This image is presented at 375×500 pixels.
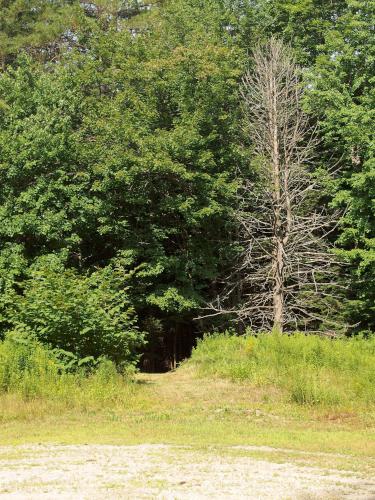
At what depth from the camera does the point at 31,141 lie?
2270 centimetres

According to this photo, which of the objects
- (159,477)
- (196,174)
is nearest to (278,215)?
(196,174)

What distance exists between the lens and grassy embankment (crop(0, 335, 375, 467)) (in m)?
10.2

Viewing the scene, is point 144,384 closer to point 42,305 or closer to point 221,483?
point 42,305

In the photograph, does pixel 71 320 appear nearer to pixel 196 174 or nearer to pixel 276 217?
pixel 196 174

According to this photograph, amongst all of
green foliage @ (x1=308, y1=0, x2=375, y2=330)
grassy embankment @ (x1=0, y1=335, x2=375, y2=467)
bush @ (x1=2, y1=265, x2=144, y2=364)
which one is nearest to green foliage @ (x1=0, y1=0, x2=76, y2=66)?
green foliage @ (x1=308, y1=0, x2=375, y2=330)

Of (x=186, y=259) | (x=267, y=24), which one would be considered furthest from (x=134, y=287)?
(x=267, y=24)

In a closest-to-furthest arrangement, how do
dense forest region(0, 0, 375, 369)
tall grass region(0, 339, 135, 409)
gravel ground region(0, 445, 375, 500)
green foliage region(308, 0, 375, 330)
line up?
→ gravel ground region(0, 445, 375, 500)
tall grass region(0, 339, 135, 409)
dense forest region(0, 0, 375, 369)
green foliage region(308, 0, 375, 330)

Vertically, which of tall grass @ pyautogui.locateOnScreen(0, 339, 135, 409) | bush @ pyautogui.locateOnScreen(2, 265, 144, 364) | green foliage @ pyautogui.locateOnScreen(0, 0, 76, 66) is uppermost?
green foliage @ pyautogui.locateOnScreen(0, 0, 76, 66)

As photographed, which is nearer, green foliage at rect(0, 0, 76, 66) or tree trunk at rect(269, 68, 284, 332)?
tree trunk at rect(269, 68, 284, 332)

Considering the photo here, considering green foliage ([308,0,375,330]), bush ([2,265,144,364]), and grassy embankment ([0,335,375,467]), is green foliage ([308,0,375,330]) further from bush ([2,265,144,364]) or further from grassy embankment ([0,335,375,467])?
bush ([2,265,144,364])

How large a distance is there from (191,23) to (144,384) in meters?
17.4

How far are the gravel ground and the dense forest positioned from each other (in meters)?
12.8

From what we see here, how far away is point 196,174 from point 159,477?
1690 cm

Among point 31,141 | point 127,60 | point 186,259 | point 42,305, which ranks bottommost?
point 42,305
